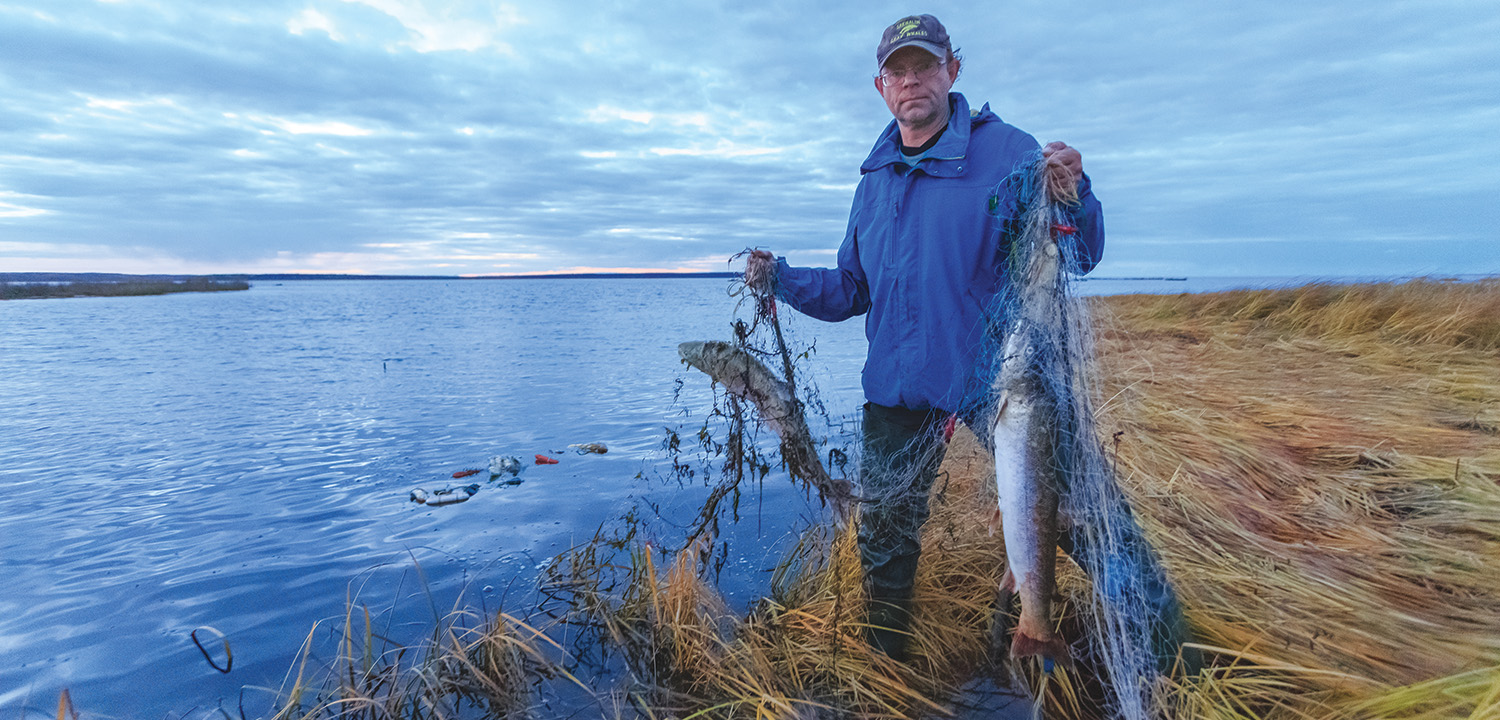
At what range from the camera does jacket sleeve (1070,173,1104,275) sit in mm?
2598

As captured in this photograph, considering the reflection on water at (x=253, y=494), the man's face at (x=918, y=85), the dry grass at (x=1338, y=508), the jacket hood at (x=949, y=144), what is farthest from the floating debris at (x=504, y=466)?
the man's face at (x=918, y=85)

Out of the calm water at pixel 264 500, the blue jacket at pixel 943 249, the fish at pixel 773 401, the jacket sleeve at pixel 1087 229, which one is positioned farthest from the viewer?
the calm water at pixel 264 500

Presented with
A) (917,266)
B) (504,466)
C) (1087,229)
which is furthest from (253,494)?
(1087,229)

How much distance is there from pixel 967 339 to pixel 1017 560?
918 millimetres

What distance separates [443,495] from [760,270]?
17.3 feet

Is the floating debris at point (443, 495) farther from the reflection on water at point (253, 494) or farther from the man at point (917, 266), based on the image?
the man at point (917, 266)

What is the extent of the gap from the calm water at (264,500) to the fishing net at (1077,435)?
155 cm

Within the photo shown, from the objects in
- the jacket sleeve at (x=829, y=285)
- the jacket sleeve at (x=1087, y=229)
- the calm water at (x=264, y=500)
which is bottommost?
the calm water at (x=264, y=500)

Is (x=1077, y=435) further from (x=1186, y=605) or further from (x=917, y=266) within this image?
(x=1186, y=605)

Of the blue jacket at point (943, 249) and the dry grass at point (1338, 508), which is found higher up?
the blue jacket at point (943, 249)

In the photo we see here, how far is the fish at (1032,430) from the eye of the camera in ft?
8.17

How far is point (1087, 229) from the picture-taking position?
105 inches

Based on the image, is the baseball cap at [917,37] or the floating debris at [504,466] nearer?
the baseball cap at [917,37]

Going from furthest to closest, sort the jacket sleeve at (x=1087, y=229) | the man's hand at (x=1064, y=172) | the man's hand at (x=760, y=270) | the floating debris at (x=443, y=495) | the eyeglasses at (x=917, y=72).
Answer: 1. the floating debris at (x=443, y=495)
2. the man's hand at (x=760, y=270)
3. the eyeglasses at (x=917, y=72)
4. the jacket sleeve at (x=1087, y=229)
5. the man's hand at (x=1064, y=172)
